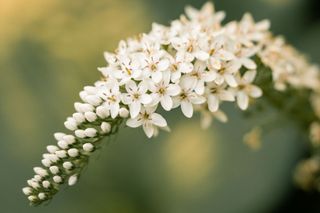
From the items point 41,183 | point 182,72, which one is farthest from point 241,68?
point 41,183

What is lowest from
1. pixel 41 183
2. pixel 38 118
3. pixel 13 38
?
pixel 41 183

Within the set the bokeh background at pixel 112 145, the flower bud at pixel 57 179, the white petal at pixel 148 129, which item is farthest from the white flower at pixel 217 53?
A: the bokeh background at pixel 112 145

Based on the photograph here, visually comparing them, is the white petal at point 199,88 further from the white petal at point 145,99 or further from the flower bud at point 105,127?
the flower bud at point 105,127

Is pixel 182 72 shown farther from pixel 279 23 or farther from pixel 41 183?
pixel 279 23

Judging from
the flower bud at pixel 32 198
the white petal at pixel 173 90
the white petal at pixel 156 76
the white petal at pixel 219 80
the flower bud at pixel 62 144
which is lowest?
the flower bud at pixel 32 198

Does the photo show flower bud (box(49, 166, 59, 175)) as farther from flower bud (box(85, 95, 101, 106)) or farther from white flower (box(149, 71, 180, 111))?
white flower (box(149, 71, 180, 111))

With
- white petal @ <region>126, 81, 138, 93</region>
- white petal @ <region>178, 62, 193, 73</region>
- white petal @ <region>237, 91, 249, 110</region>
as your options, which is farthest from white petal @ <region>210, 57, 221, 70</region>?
white petal @ <region>126, 81, 138, 93</region>
